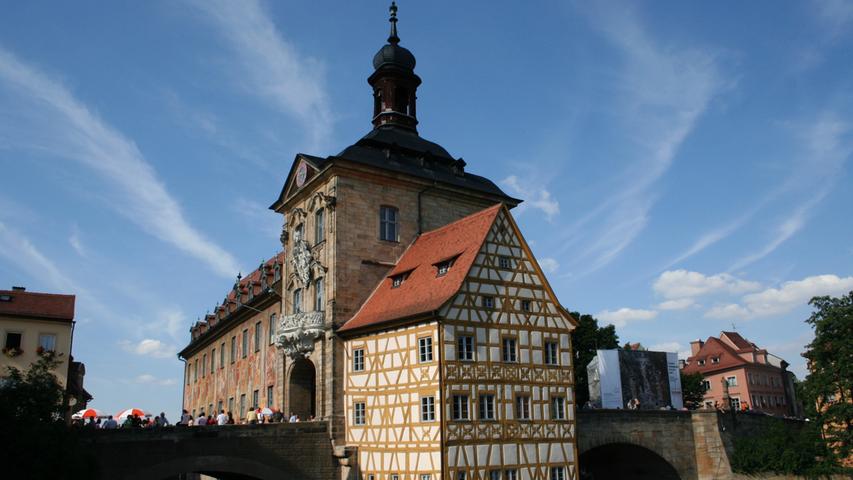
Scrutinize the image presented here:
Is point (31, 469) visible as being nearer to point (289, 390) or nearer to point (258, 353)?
point (289, 390)

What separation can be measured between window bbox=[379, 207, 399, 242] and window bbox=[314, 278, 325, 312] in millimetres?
3021

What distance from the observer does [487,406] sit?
25.5 meters

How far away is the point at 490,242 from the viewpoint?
89.0 ft

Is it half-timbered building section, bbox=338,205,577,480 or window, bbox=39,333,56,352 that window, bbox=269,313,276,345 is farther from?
window, bbox=39,333,56,352

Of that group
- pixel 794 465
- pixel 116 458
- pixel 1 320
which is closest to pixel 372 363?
pixel 116 458

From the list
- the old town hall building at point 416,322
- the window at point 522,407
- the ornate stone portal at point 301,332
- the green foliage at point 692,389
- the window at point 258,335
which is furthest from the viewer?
the green foliage at point 692,389

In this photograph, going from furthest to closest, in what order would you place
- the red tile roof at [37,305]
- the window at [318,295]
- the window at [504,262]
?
the red tile roof at [37,305] → the window at [318,295] → the window at [504,262]

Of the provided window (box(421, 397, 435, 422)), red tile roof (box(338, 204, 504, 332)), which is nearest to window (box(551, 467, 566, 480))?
window (box(421, 397, 435, 422))

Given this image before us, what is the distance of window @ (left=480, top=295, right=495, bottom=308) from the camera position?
86.5ft

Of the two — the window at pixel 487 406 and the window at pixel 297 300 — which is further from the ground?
the window at pixel 297 300

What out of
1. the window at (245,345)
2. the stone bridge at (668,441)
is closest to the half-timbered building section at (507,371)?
the stone bridge at (668,441)

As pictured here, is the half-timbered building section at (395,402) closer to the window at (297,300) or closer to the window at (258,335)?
the window at (297,300)

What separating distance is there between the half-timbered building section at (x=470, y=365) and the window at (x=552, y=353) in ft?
0.12

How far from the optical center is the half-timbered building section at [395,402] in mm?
24844
